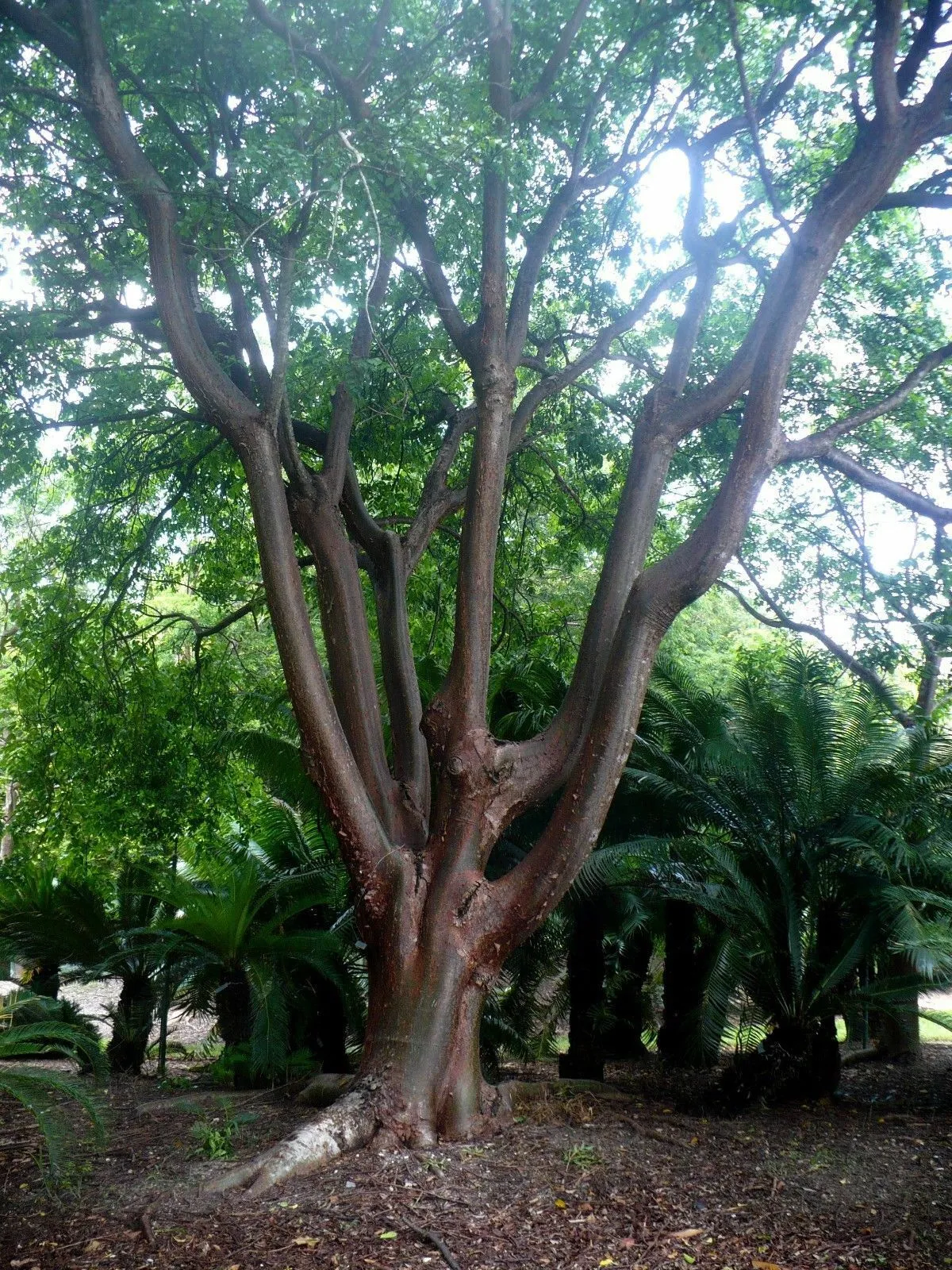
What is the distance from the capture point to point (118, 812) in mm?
8789

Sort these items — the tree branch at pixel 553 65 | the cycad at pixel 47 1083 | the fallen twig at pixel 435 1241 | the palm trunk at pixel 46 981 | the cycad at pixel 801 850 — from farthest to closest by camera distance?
the palm trunk at pixel 46 981 → the cycad at pixel 801 850 → the tree branch at pixel 553 65 → the cycad at pixel 47 1083 → the fallen twig at pixel 435 1241

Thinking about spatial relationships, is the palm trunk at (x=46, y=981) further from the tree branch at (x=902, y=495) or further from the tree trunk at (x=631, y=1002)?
the tree branch at (x=902, y=495)

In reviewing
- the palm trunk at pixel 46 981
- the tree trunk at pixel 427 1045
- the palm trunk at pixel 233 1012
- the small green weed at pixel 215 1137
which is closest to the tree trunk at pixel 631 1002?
the palm trunk at pixel 233 1012

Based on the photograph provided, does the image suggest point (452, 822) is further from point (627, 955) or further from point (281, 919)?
point (627, 955)

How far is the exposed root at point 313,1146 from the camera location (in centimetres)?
484

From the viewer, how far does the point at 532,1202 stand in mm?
4680

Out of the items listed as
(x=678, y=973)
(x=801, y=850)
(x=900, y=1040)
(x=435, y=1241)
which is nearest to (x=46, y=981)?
(x=678, y=973)

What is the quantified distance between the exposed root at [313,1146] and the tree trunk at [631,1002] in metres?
4.56

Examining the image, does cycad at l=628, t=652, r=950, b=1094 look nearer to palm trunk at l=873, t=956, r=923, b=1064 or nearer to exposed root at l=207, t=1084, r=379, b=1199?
palm trunk at l=873, t=956, r=923, b=1064

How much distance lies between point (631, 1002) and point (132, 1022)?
4.65 m

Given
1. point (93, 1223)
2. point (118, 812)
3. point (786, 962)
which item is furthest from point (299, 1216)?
point (118, 812)

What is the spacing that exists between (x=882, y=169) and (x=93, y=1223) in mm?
7037

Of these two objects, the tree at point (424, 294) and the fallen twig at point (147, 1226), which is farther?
the tree at point (424, 294)

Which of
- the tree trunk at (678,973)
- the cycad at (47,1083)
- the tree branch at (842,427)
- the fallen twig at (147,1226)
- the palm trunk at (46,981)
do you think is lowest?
the fallen twig at (147,1226)
